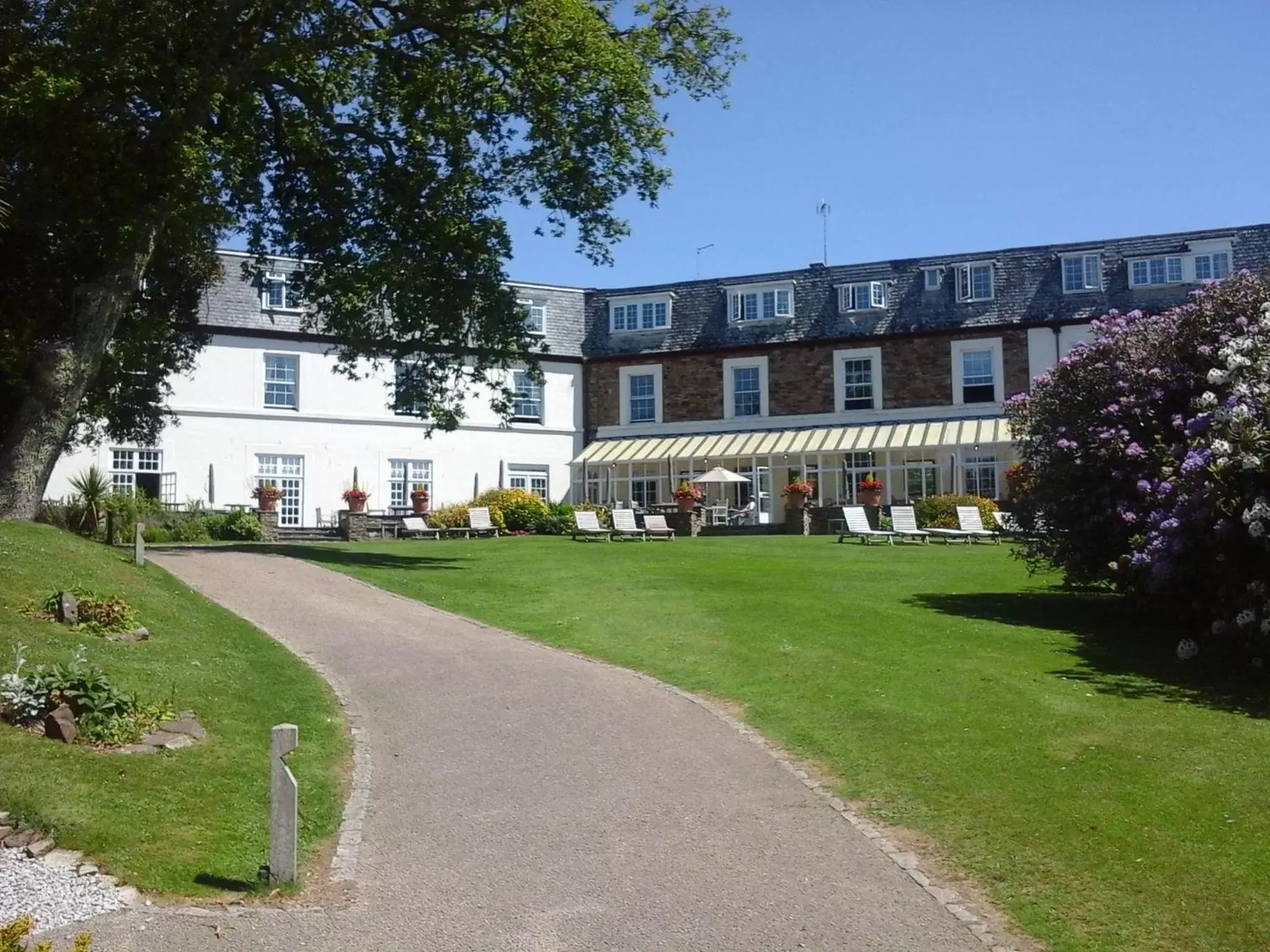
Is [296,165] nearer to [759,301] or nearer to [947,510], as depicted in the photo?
[947,510]

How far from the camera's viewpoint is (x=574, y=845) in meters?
7.61

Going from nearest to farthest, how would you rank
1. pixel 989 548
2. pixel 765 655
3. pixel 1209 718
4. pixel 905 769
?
pixel 905 769
pixel 1209 718
pixel 765 655
pixel 989 548

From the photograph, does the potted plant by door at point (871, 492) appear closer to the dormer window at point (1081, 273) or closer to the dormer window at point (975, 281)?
the dormer window at point (975, 281)

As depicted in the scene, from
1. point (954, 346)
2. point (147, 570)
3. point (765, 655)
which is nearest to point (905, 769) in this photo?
point (765, 655)

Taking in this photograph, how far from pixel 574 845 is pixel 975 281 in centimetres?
3613

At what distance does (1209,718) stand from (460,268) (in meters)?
16.4

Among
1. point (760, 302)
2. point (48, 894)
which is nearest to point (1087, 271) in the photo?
point (760, 302)

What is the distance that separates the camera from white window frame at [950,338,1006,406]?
3928 cm

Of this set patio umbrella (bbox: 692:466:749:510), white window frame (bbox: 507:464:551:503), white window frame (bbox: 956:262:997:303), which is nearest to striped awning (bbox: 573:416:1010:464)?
white window frame (bbox: 507:464:551:503)

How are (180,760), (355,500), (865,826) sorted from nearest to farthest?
(865,826) → (180,760) → (355,500)

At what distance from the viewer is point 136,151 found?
19.6 metres

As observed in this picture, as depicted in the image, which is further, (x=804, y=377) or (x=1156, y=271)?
(x=804, y=377)

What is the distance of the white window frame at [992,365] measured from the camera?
129 ft

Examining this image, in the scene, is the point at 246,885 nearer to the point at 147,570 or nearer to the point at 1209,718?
the point at 1209,718
